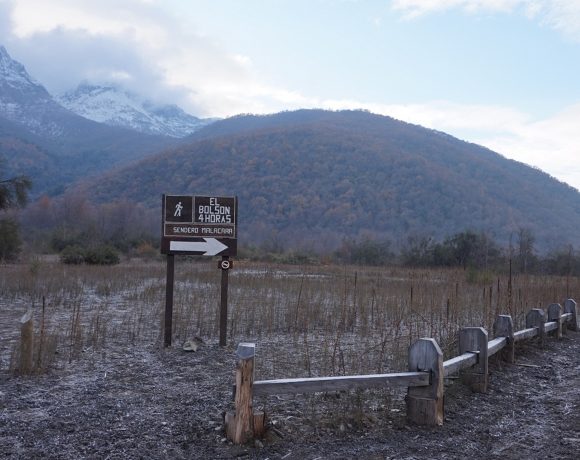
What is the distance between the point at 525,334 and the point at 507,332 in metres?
1.04

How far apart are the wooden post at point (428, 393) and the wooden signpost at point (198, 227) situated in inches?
168

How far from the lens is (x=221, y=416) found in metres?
5.66

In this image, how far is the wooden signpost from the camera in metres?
9.48

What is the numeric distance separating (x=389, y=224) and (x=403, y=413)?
69252mm

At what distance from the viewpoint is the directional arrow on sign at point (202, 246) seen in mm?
9477

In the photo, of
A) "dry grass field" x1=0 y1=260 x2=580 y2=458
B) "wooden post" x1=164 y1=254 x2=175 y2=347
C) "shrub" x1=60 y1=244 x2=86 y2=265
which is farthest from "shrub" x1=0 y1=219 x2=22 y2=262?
"wooden post" x1=164 y1=254 x2=175 y2=347

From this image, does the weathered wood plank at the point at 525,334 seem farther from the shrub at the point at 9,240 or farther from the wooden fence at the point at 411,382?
the shrub at the point at 9,240

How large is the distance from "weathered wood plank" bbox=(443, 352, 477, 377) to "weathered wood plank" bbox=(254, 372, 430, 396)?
51 centimetres

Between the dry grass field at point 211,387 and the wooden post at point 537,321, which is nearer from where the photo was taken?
the dry grass field at point 211,387

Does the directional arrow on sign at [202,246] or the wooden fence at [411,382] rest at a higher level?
the directional arrow on sign at [202,246]

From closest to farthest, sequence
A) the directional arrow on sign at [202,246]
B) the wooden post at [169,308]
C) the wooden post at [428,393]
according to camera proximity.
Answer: the wooden post at [428,393], the wooden post at [169,308], the directional arrow on sign at [202,246]

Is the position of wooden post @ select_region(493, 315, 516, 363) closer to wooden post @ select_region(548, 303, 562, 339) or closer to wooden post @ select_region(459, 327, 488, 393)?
wooden post @ select_region(459, 327, 488, 393)

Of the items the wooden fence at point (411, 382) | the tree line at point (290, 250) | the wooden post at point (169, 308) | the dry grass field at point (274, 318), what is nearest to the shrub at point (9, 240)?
the tree line at point (290, 250)

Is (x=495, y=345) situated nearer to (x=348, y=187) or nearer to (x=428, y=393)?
(x=428, y=393)
